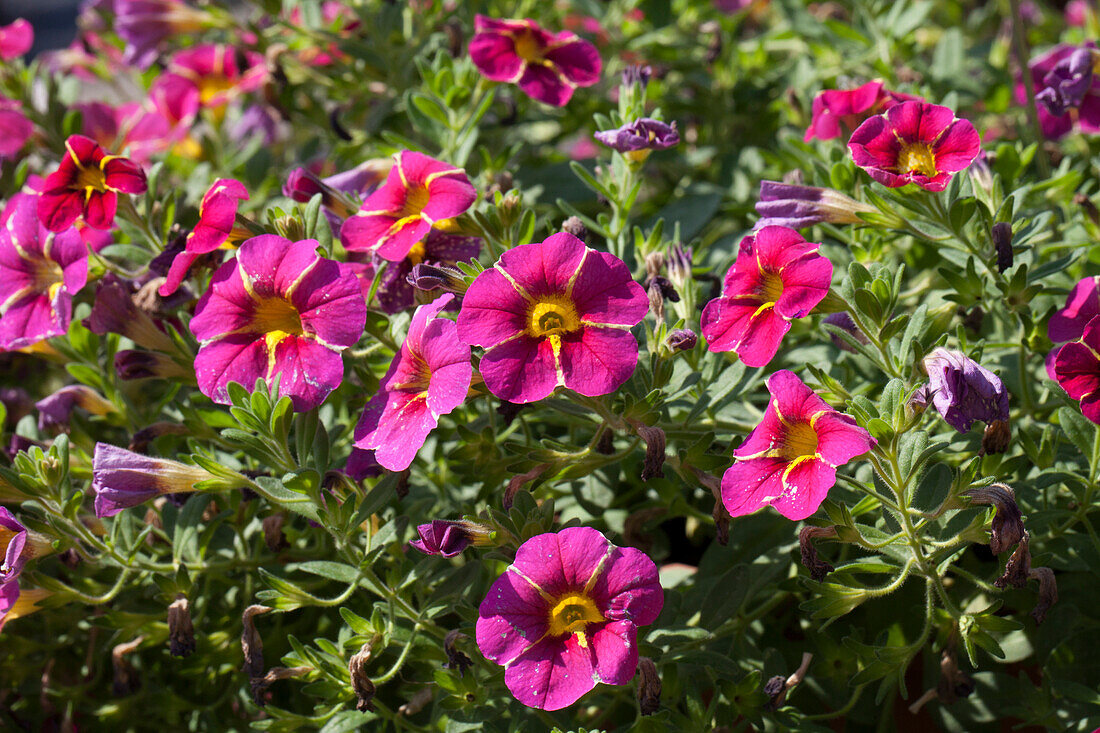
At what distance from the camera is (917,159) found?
41.1 inches

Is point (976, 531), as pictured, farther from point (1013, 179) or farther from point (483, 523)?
point (1013, 179)

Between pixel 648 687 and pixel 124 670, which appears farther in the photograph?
pixel 124 670

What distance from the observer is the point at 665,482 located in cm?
127

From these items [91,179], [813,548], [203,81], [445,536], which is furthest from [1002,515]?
[203,81]

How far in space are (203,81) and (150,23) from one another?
0.15 meters

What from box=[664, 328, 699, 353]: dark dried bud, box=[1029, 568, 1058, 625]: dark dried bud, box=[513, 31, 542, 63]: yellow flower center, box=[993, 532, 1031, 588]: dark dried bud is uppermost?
box=[513, 31, 542, 63]: yellow flower center

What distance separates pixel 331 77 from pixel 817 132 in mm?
1114

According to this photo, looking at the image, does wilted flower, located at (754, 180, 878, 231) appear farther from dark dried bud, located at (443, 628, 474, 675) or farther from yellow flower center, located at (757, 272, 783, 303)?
dark dried bud, located at (443, 628, 474, 675)

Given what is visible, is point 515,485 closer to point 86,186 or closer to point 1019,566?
point 1019,566

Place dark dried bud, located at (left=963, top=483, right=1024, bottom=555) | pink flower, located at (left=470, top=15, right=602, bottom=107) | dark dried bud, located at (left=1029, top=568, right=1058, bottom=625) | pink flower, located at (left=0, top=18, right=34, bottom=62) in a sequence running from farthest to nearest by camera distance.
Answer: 1. pink flower, located at (left=0, top=18, right=34, bottom=62)
2. pink flower, located at (left=470, top=15, right=602, bottom=107)
3. dark dried bud, located at (left=1029, top=568, right=1058, bottom=625)
4. dark dried bud, located at (left=963, top=483, right=1024, bottom=555)

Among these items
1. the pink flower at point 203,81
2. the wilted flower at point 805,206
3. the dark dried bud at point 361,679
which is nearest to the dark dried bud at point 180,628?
the dark dried bud at point 361,679

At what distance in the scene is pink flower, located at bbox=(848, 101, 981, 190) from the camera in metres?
1.02

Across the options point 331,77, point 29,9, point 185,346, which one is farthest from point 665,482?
point 29,9

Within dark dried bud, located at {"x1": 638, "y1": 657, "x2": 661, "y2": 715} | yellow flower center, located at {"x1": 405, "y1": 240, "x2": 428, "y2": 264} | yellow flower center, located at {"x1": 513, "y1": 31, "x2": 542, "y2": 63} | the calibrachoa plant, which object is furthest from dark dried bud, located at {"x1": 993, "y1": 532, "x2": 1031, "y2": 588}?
yellow flower center, located at {"x1": 513, "y1": 31, "x2": 542, "y2": 63}
